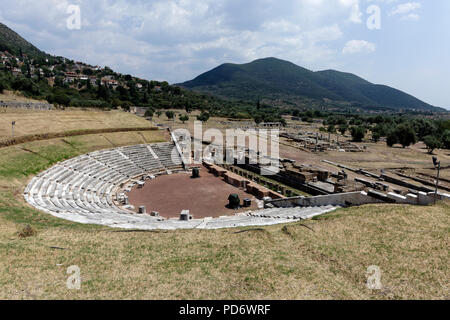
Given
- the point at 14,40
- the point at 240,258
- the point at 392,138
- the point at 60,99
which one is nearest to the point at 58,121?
the point at 60,99

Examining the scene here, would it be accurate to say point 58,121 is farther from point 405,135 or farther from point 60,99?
point 405,135

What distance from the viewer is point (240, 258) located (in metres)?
10.9

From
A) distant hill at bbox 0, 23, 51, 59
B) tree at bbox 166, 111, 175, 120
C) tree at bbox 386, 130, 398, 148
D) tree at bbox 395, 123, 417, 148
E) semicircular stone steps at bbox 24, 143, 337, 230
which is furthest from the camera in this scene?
distant hill at bbox 0, 23, 51, 59

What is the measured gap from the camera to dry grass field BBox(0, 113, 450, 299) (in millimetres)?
8797

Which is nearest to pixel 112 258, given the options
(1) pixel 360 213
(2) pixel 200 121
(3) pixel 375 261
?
(3) pixel 375 261

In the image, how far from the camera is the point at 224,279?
948 cm

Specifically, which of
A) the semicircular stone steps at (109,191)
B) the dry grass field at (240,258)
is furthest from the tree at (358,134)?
the dry grass field at (240,258)

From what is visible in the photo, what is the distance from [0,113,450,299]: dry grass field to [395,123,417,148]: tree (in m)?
61.0

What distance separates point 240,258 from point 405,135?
234 ft

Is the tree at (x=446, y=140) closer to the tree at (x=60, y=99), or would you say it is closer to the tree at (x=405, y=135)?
the tree at (x=405, y=135)

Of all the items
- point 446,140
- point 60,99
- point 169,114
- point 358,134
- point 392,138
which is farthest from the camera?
point 169,114

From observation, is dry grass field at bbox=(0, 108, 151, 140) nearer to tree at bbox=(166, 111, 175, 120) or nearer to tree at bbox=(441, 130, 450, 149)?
tree at bbox=(166, 111, 175, 120)

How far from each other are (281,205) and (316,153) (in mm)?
33559

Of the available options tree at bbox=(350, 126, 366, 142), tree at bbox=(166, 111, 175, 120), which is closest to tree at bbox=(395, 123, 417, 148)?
tree at bbox=(350, 126, 366, 142)
